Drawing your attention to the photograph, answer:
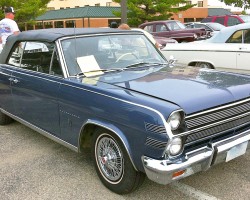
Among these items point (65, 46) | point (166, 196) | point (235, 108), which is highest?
point (65, 46)

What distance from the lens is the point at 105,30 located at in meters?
4.52

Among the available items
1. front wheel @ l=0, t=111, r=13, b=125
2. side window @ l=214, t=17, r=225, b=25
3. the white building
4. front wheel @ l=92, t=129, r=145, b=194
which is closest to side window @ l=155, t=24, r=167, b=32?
side window @ l=214, t=17, r=225, b=25

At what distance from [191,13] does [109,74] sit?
43697 mm

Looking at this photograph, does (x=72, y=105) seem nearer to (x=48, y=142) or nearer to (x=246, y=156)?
(x=48, y=142)

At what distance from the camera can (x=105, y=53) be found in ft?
13.6

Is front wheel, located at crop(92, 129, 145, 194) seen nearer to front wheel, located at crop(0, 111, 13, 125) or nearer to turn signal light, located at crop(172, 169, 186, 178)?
turn signal light, located at crop(172, 169, 186, 178)

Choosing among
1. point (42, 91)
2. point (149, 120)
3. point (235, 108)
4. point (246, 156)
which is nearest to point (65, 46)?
point (42, 91)

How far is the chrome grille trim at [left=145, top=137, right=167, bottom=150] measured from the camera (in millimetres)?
2817

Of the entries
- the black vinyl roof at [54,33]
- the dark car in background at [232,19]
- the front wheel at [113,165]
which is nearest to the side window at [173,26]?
the dark car in background at [232,19]

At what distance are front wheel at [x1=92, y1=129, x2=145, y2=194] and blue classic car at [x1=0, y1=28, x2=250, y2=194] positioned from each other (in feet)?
0.03

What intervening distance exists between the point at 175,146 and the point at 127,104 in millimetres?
562

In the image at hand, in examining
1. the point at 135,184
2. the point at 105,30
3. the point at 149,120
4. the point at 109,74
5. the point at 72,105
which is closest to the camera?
the point at 149,120

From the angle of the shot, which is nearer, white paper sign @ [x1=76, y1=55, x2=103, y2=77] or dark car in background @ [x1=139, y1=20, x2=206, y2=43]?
white paper sign @ [x1=76, y1=55, x2=103, y2=77]

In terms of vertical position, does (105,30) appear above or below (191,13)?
below
